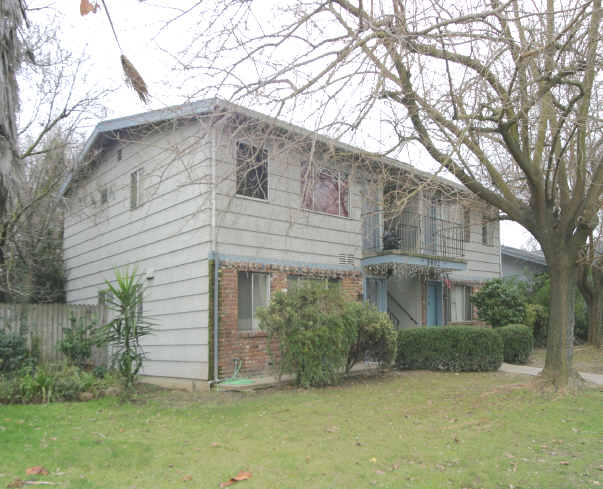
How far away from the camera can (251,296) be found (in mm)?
11930

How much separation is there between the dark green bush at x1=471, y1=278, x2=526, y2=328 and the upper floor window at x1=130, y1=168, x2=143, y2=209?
34.7 ft

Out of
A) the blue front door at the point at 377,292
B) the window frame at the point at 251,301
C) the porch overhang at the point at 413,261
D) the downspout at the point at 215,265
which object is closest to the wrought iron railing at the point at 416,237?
the porch overhang at the point at 413,261

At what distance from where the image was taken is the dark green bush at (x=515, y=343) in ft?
47.8

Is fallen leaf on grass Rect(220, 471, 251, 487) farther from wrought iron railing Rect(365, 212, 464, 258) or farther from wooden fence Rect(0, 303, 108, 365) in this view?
wrought iron railing Rect(365, 212, 464, 258)

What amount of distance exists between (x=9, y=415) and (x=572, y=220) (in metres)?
9.62

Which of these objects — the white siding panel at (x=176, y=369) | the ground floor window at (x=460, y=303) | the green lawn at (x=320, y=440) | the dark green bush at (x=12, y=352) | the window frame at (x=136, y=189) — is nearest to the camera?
the green lawn at (x=320, y=440)

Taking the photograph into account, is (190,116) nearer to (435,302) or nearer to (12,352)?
(12,352)

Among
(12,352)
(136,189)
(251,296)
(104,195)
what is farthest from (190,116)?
(104,195)

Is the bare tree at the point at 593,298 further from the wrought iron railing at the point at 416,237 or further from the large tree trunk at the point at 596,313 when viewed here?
the wrought iron railing at the point at 416,237

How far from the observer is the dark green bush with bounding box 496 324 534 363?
14578 millimetres

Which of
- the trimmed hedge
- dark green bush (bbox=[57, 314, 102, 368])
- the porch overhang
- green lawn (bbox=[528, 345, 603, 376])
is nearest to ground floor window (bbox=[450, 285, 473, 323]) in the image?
green lawn (bbox=[528, 345, 603, 376])

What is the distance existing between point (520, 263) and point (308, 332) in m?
18.0

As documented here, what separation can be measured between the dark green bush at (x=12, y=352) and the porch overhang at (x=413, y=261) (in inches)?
330

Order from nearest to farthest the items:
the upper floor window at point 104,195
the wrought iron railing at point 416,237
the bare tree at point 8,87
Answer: the bare tree at point 8,87 < the upper floor window at point 104,195 < the wrought iron railing at point 416,237
